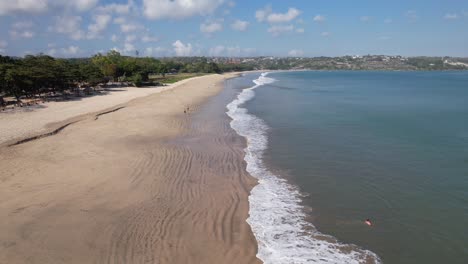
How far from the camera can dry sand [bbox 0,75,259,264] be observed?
30.1 feet

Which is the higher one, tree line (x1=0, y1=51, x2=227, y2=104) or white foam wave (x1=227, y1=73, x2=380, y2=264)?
tree line (x1=0, y1=51, x2=227, y2=104)

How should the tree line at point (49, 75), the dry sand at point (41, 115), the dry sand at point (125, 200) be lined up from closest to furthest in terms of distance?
the dry sand at point (125, 200), the dry sand at point (41, 115), the tree line at point (49, 75)

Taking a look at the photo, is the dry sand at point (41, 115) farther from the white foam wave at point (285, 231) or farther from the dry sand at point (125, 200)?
the white foam wave at point (285, 231)

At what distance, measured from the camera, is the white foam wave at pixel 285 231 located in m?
9.23

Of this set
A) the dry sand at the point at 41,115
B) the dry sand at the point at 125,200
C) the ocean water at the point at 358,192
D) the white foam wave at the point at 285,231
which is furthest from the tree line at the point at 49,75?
the white foam wave at the point at 285,231

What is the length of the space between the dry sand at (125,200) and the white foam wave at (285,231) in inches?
17.4

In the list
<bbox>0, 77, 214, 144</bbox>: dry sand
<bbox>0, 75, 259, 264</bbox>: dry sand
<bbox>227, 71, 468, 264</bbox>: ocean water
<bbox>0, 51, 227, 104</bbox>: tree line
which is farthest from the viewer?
<bbox>0, 51, 227, 104</bbox>: tree line

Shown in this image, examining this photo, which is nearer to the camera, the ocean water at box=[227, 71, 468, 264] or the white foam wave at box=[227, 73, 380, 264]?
the white foam wave at box=[227, 73, 380, 264]

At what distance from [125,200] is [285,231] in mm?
6015

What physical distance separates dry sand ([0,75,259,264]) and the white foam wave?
443 mm

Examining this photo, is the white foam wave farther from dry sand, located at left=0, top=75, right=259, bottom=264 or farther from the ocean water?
dry sand, located at left=0, top=75, right=259, bottom=264

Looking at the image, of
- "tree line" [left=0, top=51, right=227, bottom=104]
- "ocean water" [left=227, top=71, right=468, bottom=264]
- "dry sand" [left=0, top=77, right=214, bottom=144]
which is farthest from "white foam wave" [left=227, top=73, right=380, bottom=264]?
"tree line" [left=0, top=51, right=227, bottom=104]

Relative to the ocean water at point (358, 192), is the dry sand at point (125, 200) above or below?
above

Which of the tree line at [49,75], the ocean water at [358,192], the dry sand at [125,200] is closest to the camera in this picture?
the dry sand at [125,200]
